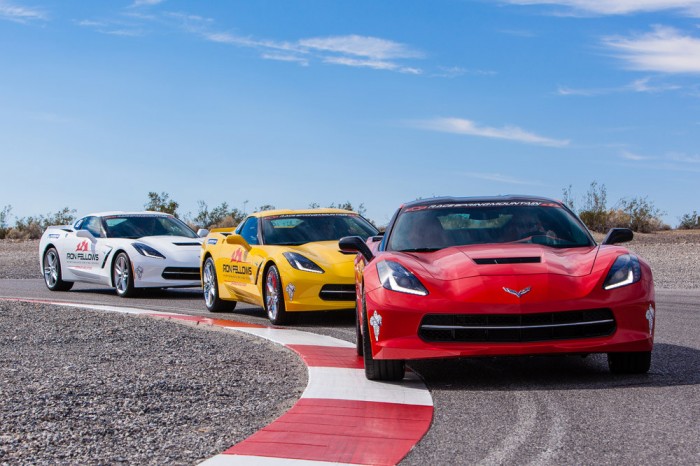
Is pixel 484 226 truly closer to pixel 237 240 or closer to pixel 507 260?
pixel 507 260

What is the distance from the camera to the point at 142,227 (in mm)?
17312

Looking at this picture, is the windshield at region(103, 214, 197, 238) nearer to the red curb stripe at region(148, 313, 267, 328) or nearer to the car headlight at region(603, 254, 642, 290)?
the red curb stripe at region(148, 313, 267, 328)

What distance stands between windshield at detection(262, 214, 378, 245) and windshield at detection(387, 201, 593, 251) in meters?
4.25

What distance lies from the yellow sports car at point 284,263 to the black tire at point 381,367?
13.7ft

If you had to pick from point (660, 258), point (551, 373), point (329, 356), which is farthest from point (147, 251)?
point (660, 258)

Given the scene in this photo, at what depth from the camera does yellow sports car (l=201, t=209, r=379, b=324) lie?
1127 centimetres

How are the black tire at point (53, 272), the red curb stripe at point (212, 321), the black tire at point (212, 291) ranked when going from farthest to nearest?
the black tire at point (53, 272), the black tire at point (212, 291), the red curb stripe at point (212, 321)

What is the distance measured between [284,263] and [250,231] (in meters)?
1.61

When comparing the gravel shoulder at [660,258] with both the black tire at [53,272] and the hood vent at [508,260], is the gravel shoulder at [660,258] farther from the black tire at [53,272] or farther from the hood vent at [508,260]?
the hood vent at [508,260]

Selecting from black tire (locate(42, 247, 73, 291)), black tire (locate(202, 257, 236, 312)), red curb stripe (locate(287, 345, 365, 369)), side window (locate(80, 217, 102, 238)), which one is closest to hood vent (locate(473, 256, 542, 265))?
red curb stripe (locate(287, 345, 365, 369))

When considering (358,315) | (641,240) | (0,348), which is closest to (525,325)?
(358,315)

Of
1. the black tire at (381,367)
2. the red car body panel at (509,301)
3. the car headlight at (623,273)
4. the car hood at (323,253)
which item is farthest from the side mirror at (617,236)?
the car hood at (323,253)

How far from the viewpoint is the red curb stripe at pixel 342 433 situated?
4.88 meters

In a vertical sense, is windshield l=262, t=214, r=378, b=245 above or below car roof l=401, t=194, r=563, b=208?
below
